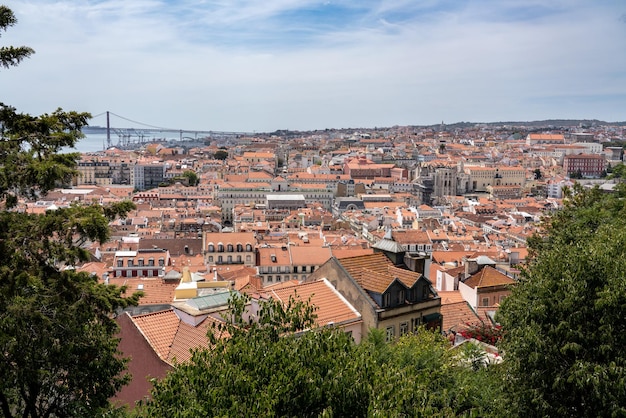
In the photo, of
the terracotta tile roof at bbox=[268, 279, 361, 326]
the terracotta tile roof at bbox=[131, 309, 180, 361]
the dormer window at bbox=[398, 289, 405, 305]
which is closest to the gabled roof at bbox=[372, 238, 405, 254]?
the dormer window at bbox=[398, 289, 405, 305]

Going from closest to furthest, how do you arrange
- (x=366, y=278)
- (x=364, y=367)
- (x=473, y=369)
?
1. (x=364, y=367)
2. (x=473, y=369)
3. (x=366, y=278)

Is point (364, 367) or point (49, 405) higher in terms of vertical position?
point (364, 367)

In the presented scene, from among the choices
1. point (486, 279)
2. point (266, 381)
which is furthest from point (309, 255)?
point (266, 381)

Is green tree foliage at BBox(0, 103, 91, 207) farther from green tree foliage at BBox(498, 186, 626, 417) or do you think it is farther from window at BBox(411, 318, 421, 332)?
window at BBox(411, 318, 421, 332)

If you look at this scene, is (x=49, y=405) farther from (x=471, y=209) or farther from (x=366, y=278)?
(x=471, y=209)

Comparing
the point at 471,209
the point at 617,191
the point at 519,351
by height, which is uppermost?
the point at 617,191

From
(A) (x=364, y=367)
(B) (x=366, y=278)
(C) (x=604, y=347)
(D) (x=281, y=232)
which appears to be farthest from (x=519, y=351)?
(D) (x=281, y=232)

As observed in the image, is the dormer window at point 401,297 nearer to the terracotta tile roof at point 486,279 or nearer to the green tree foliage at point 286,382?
the green tree foliage at point 286,382

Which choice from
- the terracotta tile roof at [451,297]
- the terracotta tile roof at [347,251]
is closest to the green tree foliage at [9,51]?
the terracotta tile roof at [451,297]
